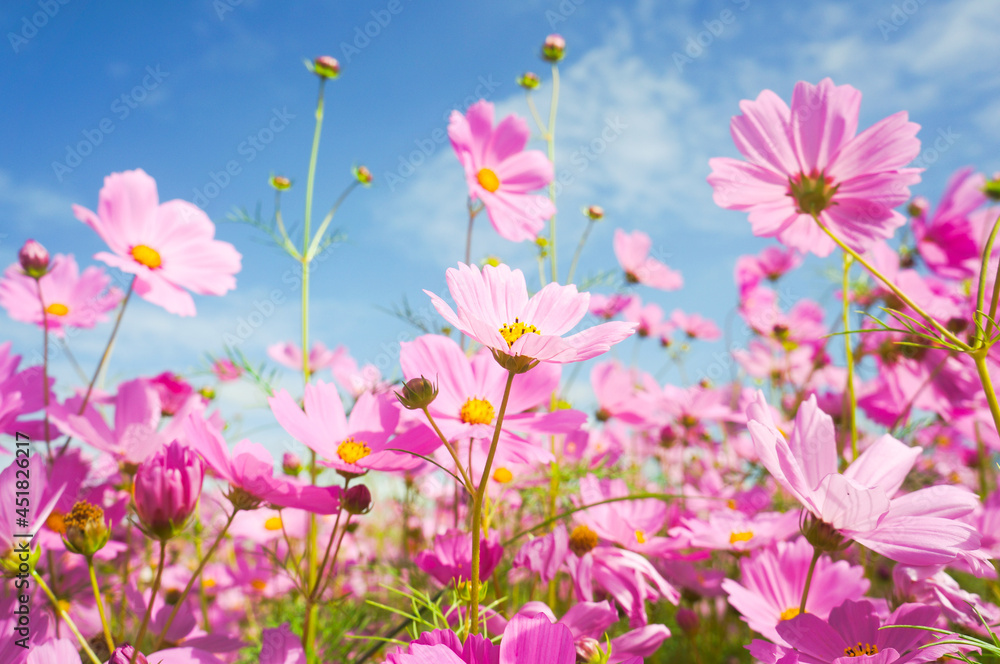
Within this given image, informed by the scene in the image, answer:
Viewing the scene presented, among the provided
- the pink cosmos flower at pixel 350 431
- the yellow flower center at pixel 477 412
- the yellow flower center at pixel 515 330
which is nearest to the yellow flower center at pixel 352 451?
the pink cosmos flower at pixel 350 431

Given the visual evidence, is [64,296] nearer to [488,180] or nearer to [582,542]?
[488,180]

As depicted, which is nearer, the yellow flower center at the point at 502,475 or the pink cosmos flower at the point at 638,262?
the yellow flower center at the point at 502,475

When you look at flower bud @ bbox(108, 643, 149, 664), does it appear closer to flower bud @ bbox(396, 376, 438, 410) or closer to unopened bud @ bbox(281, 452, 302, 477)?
flower bud @ bbox(396, 376, 438, 410)

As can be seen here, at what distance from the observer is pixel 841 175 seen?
722 mm

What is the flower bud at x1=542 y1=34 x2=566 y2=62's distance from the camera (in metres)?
1.28

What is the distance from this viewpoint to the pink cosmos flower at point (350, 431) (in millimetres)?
595

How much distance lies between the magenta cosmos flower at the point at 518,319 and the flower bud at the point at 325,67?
732 mm

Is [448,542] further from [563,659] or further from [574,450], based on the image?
[574,450]

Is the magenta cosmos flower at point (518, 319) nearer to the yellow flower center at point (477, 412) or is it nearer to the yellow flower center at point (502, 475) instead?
the yellow flower center at point (477, 412)

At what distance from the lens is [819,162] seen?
722 mm

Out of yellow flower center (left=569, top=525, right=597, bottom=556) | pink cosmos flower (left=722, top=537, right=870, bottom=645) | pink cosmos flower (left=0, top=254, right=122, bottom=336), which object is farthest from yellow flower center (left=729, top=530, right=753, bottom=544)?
pink cosmos flower (left=0, top=254, right=122, bottom=336)

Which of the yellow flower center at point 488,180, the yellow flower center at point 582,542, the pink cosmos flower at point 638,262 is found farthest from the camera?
the pink cosmos flower at point 638,262

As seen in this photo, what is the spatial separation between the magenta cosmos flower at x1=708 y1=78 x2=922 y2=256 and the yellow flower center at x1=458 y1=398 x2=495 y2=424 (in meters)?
0.34

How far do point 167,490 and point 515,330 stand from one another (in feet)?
1.01
